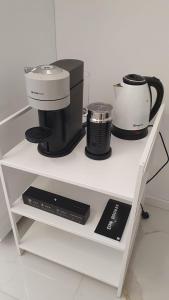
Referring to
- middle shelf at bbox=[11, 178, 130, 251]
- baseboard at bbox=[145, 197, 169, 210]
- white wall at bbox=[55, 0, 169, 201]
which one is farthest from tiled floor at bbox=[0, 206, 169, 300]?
white wall at bbox=[55, 0, 169, 201]

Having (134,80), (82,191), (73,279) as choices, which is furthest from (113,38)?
(73,279)

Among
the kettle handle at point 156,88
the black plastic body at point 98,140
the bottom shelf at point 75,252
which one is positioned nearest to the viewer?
the black plastic body at point 98,140

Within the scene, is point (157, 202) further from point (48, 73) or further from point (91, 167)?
point (48, 73)

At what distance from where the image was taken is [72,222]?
3.04 feet

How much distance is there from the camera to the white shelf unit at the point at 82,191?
0.74 metres

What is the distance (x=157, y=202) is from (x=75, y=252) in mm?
567

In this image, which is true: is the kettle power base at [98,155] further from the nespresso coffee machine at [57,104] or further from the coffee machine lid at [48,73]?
the coffee machine lid at [48,73]

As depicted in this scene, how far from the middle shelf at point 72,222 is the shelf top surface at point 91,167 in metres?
0.23

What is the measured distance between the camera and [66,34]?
1101 millimetres

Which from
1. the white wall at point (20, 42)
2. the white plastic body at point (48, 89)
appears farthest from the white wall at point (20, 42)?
the white plastic body at point (48, 89)

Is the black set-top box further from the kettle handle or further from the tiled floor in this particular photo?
the kettle handle

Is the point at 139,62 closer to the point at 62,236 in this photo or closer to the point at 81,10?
the point at 81,10

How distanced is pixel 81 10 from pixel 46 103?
566mm

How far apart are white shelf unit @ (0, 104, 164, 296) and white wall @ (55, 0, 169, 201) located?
0.77 ft
